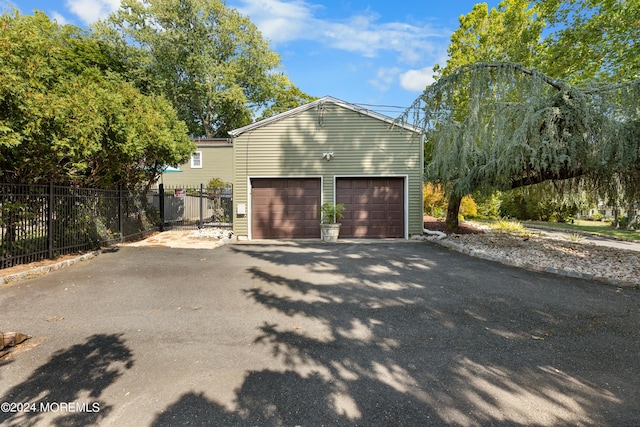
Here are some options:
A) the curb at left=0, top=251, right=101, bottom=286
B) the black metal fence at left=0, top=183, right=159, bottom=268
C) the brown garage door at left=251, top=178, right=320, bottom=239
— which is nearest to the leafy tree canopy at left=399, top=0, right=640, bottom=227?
the brown garage door at left=251, top=178, right=320, bottom=239

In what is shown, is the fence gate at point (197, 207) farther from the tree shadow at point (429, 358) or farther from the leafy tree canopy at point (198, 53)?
the tree shadow at point (429, 358)

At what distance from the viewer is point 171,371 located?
251 cm

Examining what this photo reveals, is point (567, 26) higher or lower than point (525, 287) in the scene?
higher

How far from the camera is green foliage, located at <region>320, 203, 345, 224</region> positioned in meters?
9.88

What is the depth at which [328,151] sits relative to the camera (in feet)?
34.7

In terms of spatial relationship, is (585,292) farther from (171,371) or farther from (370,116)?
(370,116)

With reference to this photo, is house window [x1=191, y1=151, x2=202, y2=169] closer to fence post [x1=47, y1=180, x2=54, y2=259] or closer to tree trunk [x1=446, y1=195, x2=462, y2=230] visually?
fence post [x1=47, y1=180, x2=54, y2=259]

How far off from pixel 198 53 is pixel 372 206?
1943cm

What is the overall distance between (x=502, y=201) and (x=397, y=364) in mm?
22962

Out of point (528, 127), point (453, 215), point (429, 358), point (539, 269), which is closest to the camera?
point (429, 358)

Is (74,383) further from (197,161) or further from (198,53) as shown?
(198,53)

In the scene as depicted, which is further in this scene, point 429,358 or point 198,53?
point 198,53

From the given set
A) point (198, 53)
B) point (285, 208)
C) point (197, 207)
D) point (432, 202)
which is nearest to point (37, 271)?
point (285, 208)

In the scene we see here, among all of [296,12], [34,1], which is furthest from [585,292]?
[34,1]
